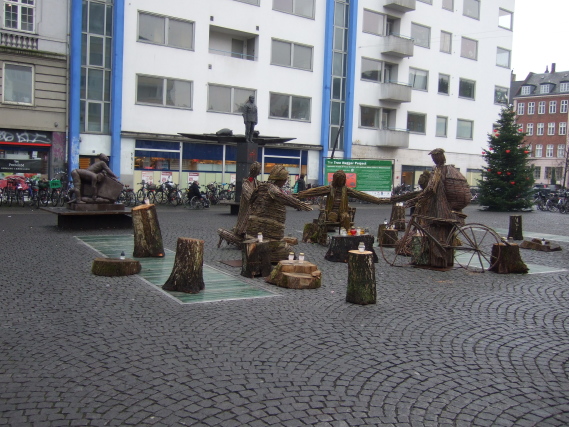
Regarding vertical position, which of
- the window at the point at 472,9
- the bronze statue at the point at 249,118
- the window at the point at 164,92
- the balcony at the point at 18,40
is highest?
the window at the point at 472,9

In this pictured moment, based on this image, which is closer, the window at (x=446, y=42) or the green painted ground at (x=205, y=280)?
the green painted ground at (x=205, y=280)

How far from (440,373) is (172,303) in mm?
3463

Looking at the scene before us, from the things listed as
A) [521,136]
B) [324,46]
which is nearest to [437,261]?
[521,136]

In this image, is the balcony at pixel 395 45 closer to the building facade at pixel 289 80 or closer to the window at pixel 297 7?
the building facade at pixel 289 80

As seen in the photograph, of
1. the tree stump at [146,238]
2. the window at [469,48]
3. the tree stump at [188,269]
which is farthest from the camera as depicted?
the window at [469,48]

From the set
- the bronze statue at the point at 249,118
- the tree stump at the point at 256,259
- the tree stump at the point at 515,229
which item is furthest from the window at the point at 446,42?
the tree stump at the point at 256,259

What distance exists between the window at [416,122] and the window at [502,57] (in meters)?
9.10

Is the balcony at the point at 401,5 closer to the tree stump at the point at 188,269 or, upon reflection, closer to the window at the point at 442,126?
the window at the point at 442,126

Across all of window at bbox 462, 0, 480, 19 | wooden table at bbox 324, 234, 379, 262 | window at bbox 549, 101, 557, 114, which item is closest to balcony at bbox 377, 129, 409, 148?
window at bbox 462, 0, 480, 19

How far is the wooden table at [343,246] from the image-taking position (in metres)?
11.1

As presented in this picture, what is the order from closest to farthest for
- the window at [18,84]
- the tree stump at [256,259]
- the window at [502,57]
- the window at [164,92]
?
the tree stump at [256,259] → the window at [18,84] → the window at [164,92] → the window at [502,57]

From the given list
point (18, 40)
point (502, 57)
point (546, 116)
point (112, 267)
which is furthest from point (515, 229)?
point (546, 116)

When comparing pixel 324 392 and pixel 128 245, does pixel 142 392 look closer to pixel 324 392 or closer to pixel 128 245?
pixel 324 392

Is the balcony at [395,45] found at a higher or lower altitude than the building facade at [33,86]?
higher
